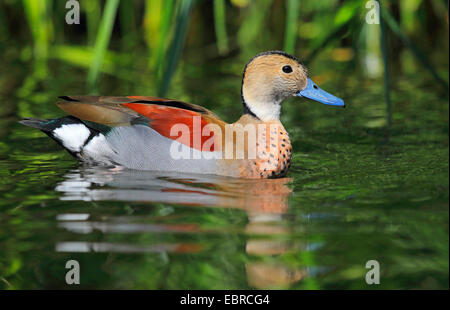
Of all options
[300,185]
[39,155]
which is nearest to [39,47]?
[39,155]

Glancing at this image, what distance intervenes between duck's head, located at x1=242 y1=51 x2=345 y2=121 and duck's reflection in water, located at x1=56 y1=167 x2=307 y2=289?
2.28 ft

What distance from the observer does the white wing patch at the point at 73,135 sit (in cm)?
657

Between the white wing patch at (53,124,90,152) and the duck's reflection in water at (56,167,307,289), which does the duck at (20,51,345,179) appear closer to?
the white wing patch at (53,124,90,152)

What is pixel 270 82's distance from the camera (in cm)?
636

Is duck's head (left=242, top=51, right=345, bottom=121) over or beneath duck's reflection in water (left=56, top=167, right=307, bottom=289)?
over

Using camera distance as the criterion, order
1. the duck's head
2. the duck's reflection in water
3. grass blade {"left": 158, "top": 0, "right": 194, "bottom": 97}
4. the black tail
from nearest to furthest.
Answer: the duck's reflection in water → grass blade {"left": 158, "top": 0, "right": 194, "bottom": 97} → the duck's head → the black tail

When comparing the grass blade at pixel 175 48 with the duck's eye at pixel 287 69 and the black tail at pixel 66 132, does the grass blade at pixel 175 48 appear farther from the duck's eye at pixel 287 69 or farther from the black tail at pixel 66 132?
the black tail at pixel 66 132

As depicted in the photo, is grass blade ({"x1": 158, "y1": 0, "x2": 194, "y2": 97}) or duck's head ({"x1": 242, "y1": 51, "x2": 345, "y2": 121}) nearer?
grass blade ({"x1": 158, "y1": 0, "x2": 194, "y2": 97})

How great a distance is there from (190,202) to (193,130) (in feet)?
3.40

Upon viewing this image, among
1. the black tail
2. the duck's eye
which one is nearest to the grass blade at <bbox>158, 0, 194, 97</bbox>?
the duck's eye

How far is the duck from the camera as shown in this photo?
610 centimetres

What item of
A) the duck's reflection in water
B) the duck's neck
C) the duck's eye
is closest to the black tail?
the duck's reflection in water

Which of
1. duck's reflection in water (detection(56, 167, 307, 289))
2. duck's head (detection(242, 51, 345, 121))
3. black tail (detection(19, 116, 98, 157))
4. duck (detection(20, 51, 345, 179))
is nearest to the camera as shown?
duck's reflection in water (detection(56, 167, 307, 289))

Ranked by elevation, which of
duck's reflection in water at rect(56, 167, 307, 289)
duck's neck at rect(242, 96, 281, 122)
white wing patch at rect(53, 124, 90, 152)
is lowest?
duck's reflection in water at rect(56, 167, 307, 289)
